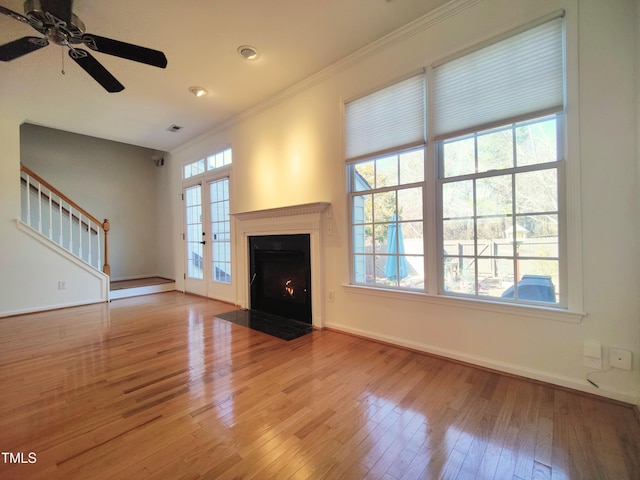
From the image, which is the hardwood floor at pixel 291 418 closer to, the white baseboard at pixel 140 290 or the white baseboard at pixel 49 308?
the white baseboard at pixel 49 308

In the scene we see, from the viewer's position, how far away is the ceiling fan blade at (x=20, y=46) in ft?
6.57

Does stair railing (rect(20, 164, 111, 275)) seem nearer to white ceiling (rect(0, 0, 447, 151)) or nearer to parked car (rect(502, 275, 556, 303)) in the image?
white ceiling (rect(0, 0, 447, 151))

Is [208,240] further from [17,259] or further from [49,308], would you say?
[17,259]

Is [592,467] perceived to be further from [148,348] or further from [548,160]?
[148,348]

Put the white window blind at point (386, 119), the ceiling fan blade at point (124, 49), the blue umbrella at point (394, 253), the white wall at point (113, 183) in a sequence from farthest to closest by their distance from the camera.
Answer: the white wall at point (113, 183), the blue umbrella at point (394, 253), the white window blind at point (386, 119), the ceiling fan blade at point (124, 49)

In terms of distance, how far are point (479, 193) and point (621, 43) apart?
3.86 feet

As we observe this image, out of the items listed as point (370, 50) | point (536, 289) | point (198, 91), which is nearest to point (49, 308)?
point (198, 91)

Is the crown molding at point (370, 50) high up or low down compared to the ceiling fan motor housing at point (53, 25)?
up

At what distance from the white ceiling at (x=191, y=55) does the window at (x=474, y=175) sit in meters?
0.69

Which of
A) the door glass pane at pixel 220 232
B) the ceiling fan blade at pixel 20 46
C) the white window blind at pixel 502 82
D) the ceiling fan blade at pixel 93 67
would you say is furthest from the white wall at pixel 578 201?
the ceiling fan blade at pixel 20 46

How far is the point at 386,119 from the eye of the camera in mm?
2809

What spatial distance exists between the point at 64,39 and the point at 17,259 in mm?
3779

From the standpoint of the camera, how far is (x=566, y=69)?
6.29 feet

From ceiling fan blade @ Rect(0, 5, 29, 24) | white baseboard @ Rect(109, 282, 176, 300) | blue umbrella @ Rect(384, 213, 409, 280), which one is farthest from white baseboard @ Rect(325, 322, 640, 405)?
white baseboard @ Rect(109, 282, 176, 300)
